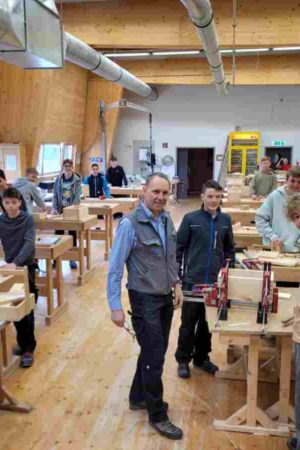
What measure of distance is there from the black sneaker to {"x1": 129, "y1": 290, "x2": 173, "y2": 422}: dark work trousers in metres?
1.25

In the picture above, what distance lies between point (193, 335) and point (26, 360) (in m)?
1.29

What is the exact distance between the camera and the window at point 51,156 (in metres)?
10.3

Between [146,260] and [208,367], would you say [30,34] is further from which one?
[208,367]


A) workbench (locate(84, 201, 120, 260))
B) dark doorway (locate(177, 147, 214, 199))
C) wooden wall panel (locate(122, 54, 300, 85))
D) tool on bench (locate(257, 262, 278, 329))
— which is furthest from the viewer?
dark doorway (locate(177, 147, 214, 199))

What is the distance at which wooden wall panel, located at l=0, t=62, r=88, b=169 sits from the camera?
8.09 m

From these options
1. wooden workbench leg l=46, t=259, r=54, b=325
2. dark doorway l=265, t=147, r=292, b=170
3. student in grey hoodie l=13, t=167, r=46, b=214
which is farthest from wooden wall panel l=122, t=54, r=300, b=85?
wooden workbench leg l=46, t=259, r=54, b=325

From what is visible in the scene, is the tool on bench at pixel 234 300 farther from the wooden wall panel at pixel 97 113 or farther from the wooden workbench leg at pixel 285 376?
the wooden wall panel at pixel 97 113

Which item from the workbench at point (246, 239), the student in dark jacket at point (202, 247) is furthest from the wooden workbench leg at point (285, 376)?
the workbench at point (246, 239)

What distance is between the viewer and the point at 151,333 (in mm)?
2379

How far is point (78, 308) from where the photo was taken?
4.64 metres

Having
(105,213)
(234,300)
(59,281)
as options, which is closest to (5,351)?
(59,281)

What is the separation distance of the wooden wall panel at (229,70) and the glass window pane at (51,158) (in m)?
2.92

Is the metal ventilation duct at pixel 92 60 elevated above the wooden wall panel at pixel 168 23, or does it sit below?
below

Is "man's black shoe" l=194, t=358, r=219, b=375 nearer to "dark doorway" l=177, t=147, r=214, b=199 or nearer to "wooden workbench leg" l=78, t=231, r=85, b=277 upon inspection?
"wooden workbench leg" l=78, t=231, r=85, b=277
